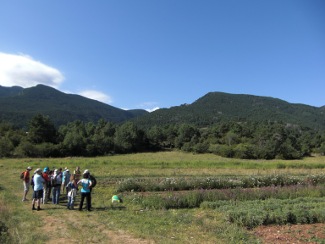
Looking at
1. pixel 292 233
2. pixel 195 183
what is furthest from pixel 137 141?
pixel 292 233

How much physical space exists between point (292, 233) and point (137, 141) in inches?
3290

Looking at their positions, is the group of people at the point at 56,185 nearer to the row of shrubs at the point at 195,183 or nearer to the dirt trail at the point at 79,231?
the dirt trail at the point at 79,231

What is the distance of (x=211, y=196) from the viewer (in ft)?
53.9

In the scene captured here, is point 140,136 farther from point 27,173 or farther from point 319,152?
point 27,173

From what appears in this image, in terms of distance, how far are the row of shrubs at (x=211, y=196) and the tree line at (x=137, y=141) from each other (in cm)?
5437

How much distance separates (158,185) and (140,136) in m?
74.6

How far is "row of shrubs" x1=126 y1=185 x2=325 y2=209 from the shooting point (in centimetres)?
1530

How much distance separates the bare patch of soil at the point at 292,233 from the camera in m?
9.90

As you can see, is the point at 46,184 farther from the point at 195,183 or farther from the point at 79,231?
the point at 195,183

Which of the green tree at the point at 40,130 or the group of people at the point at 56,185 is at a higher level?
the green tree at the point at 40,130

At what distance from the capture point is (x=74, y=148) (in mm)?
73438

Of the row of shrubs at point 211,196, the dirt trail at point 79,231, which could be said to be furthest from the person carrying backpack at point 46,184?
the row of shrubs at point 211,196

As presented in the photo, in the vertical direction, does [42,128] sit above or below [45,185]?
above

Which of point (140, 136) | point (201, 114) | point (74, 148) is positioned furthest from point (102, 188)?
point (201, 114)
